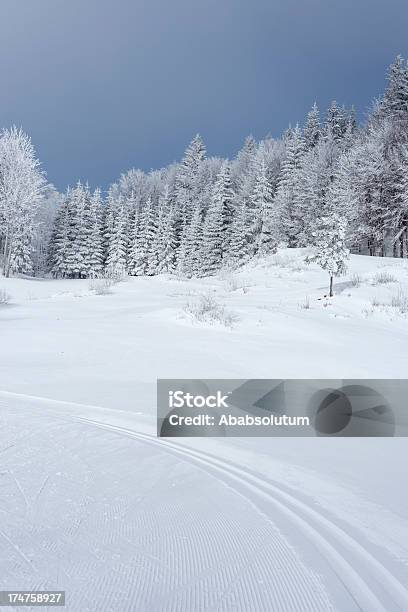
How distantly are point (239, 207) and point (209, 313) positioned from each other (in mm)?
38635

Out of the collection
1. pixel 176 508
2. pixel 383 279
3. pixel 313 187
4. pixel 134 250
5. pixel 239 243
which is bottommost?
pixel 176 508

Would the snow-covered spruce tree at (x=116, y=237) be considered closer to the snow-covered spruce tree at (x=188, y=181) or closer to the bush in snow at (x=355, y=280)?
the snow-covered spruce tree at (x=188, y=181)

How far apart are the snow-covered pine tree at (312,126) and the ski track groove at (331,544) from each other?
61684 mm

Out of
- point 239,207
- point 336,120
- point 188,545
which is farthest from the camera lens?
point 336,120

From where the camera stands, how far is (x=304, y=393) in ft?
28.0

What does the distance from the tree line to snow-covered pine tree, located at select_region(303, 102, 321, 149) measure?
156mm

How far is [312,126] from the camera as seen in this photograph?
60.2m

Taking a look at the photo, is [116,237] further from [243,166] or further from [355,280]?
[355,280]

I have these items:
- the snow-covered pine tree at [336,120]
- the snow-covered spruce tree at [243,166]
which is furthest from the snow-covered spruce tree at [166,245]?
the snow-covered pine tree at [336,120]

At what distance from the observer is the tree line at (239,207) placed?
36.0 meters

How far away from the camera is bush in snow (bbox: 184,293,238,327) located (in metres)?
13.7

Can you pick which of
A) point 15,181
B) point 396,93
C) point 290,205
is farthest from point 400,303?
point 396,93

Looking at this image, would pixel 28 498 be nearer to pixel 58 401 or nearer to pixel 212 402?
pixel 58 401

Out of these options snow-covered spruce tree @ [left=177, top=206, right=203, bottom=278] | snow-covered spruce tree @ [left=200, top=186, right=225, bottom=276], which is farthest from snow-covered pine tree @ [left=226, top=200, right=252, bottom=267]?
snow-covered spruce tree @ [left=177, top=206, right=203, bottom=278]
